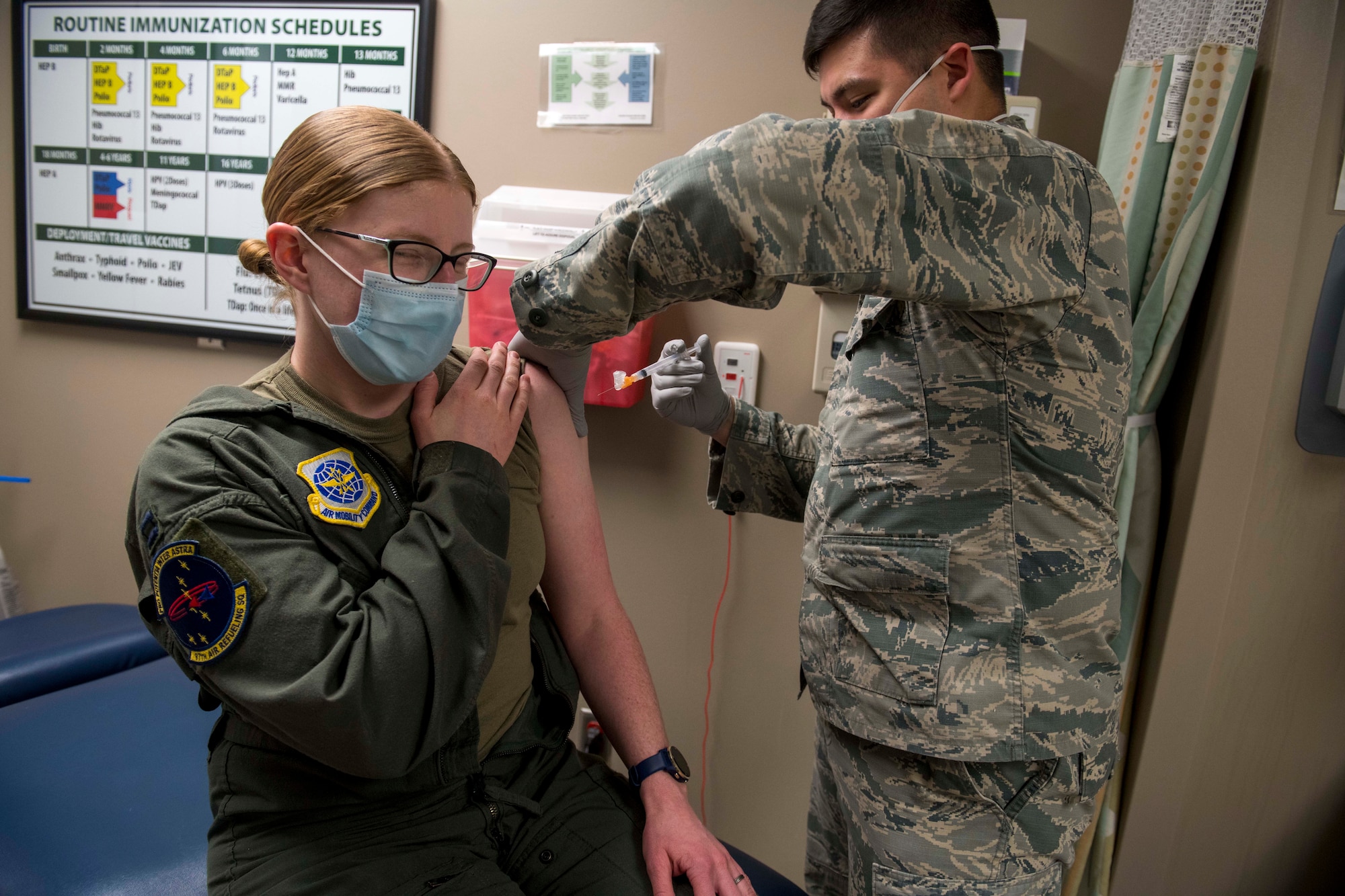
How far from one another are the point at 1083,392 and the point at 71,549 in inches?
110

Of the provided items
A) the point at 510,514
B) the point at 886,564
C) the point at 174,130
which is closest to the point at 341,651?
the point at 510,514

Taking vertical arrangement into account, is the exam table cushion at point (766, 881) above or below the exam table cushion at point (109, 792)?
above

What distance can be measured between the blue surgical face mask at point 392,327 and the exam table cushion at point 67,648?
133cm

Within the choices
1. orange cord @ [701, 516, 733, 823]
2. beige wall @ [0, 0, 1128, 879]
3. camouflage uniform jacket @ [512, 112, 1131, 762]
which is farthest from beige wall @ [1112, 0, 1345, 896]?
orange cord @ [701, 516, 733, 823]

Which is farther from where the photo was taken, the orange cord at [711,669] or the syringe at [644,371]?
the orange cord at [711,669]

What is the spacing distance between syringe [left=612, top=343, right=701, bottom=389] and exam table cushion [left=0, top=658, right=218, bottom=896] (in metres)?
1.09

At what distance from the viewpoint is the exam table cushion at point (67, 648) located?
1.73m

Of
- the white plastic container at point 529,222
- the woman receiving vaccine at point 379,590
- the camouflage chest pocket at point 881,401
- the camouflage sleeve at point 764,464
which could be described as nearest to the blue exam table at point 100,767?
the woman receiving vaccine at point 379,590

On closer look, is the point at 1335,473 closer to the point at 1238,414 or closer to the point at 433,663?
the point at 1238,414

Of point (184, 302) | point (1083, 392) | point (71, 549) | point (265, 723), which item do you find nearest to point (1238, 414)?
point (1083, 392)

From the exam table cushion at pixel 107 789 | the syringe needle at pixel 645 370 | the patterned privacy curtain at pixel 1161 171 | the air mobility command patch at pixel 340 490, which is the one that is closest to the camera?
the air mobility command patch at pixel 340 490

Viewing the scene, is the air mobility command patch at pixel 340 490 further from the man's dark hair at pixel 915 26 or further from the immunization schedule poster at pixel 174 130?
the immunization schedule poster at pixel 174 130

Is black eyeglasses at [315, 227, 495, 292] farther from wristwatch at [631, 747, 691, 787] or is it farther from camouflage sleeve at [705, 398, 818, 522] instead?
wristwatch at [631, 747, 691, 787]

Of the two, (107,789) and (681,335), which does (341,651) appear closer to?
(107,789)
